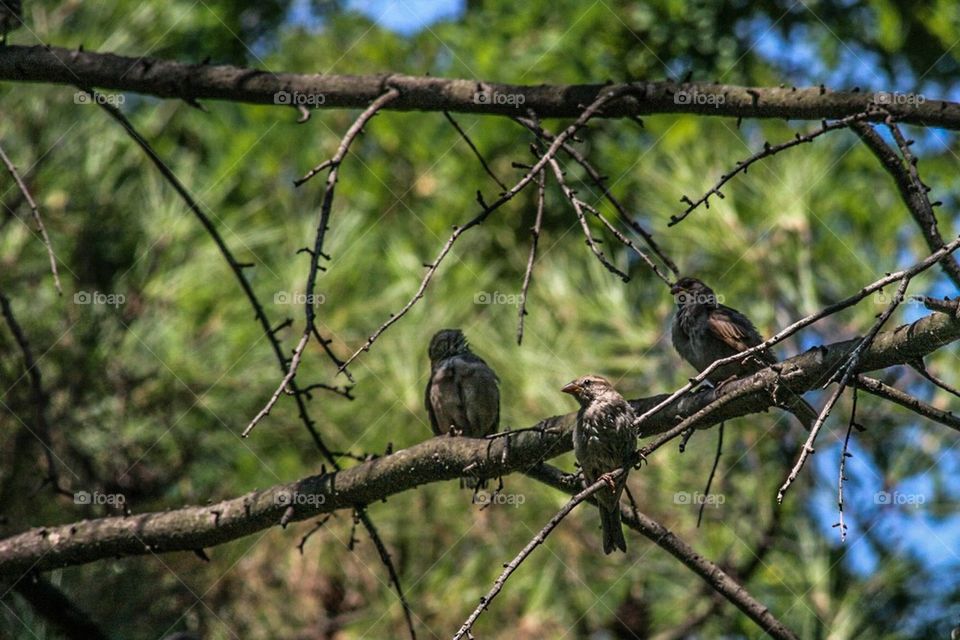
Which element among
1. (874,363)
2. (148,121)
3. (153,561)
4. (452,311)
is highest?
(148,121)

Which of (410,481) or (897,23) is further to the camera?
(897,23)

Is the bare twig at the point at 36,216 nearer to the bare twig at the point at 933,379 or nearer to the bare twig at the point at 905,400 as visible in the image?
the bare twig at the point at 905,400

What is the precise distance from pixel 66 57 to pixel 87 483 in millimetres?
2845

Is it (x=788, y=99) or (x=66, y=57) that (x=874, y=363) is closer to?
(x=788, y=99)

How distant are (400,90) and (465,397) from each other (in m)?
1.82

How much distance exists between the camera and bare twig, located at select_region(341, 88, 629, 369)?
303 centimetres

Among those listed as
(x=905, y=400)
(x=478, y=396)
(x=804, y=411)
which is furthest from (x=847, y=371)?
(x=478, y=396)

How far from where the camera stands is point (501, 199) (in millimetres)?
3197

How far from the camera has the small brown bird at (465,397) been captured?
5.42 m

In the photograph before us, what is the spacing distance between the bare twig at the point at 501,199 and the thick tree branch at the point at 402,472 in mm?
377

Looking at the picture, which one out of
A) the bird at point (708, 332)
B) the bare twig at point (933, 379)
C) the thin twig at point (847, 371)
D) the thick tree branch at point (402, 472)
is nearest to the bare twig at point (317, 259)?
the thick tree branch at point (402, 472)

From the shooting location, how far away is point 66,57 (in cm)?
399

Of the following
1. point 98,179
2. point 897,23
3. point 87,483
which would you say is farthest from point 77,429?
point 897,23

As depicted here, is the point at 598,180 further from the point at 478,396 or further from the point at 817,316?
the point at 478,396
